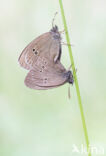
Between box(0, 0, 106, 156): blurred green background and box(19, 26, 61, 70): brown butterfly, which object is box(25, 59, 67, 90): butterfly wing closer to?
box(19, 26, 61, 70): brown butterfly

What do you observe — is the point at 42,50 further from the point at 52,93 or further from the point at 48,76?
the point at 52,93

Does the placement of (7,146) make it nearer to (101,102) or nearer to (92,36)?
(101,102)

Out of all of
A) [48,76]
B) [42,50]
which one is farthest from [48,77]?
[42,50]

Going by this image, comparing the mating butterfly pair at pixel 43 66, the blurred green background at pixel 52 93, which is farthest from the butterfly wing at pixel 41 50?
the blurred green background at pixel 52 93

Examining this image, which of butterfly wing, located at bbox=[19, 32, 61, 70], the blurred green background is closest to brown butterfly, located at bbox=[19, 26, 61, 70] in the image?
butterfly wing, located at bbox=[19, 32, 61, 70]

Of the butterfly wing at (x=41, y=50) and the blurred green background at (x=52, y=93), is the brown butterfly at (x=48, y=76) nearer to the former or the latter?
the butterfly wing at (x=41, y=50)

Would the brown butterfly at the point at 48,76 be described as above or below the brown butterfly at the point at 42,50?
below
